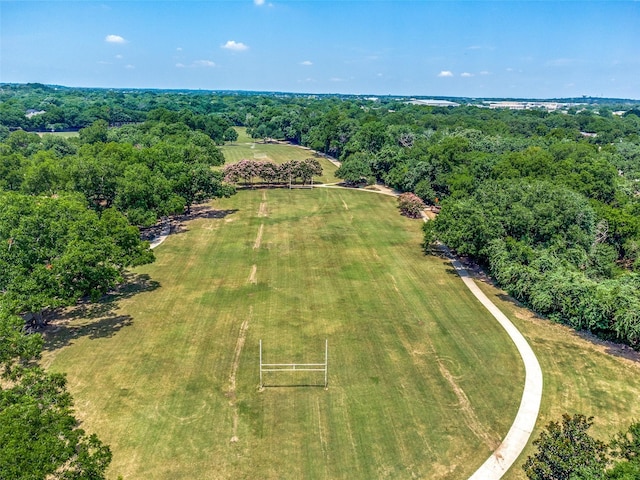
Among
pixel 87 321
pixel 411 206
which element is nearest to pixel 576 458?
pixel 87 321

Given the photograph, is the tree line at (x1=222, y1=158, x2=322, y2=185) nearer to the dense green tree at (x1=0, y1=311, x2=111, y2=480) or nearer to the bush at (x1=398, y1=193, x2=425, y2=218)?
the bush at (x1=398, y1=193, x2=425, y2=218)

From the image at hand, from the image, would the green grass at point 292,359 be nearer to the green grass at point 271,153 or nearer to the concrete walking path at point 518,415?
the concrete walking path at point 518,415

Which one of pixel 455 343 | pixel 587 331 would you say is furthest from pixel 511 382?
pixel 587 331

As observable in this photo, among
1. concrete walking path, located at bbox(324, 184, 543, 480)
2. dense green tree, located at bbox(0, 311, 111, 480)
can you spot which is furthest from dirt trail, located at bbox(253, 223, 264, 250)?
dense green tree, located at bbox(0, 311, 111, 480)

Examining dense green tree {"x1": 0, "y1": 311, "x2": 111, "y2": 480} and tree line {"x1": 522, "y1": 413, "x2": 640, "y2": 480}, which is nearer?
dense green tree {"x1": 0, "y1": 311, "x2": 111, "y2": 480}

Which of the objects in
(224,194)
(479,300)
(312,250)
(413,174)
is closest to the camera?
(479,300)

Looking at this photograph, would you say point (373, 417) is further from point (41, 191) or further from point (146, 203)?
point (41, 191)
